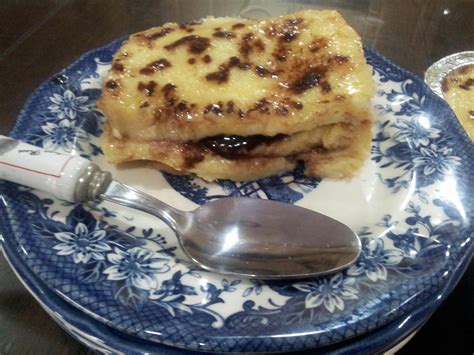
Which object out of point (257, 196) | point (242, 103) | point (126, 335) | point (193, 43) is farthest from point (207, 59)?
point (126, 335)

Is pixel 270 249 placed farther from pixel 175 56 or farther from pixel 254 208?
pixel 175 56

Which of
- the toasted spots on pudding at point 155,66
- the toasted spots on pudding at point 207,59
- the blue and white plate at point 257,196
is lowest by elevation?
the blue and white plate at point 257,196

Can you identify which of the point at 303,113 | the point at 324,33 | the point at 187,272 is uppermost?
the point at 324,33

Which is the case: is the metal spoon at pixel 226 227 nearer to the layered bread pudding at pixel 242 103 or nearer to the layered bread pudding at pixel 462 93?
the layered bread pudding at pixel 242 103

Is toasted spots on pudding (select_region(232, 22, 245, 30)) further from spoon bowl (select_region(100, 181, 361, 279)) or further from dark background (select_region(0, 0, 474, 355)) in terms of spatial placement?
dark background (select_region(0, 0, 474, 355))

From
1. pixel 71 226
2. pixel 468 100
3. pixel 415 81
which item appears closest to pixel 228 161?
pixel 71 226

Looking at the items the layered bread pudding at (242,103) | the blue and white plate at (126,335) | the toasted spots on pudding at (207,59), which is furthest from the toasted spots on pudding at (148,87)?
the blue and white plate at (126,335)

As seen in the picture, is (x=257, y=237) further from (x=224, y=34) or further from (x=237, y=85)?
(x=224, y=34)
